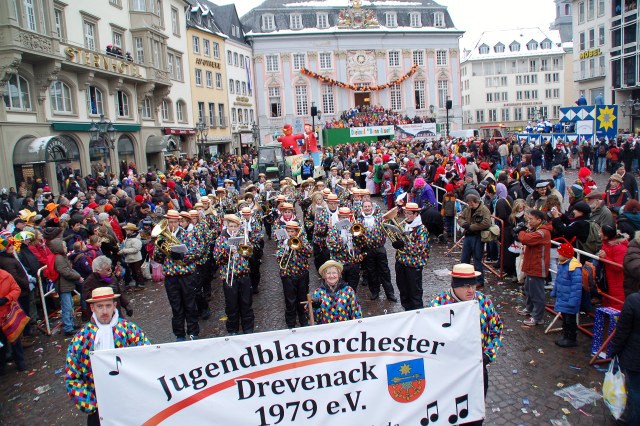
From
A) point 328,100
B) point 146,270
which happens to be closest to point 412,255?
point 146,270

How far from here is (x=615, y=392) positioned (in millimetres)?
5117

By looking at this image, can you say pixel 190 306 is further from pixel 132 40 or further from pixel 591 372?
pixel 132 40

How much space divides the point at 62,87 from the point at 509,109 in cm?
6680

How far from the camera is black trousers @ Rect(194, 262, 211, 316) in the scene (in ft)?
29.8

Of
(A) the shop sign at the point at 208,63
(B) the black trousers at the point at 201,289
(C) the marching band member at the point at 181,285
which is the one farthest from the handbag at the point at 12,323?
(A) the shop sign at the point at 208,63

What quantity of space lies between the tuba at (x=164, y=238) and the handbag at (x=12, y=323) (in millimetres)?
2115

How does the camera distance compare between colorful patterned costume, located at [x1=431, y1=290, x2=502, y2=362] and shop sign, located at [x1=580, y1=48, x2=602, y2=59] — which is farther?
shop sign, located at [x1=580, y1=48, x2=602, y2=59]

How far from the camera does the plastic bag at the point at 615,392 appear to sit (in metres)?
5.07

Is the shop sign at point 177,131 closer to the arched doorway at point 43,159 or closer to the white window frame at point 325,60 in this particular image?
the arched doorway at point 43,159

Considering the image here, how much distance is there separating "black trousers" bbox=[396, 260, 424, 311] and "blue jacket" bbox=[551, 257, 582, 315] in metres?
2.07

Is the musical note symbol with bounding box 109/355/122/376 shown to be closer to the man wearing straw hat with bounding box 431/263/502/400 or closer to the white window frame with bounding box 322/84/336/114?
the man wearing straw hat with bounding box 431/263/502/400

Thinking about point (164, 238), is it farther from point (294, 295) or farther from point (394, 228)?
point (394, 228)

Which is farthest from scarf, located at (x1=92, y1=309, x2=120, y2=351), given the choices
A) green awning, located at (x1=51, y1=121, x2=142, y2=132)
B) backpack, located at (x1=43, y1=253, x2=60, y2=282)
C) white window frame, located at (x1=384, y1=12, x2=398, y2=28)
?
white window frame, located at (x1=384, y1=12, x2=398, y2=28)

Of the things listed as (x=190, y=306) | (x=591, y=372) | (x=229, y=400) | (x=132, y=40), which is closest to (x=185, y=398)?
(x=229, y=400)
